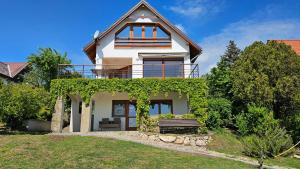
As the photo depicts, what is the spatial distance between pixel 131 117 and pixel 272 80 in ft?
34.4

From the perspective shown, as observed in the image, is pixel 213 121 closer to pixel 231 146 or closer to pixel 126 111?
pixel 231 146

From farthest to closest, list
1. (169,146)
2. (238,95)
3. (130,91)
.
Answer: (238,95) < (130,91) < (169,146)

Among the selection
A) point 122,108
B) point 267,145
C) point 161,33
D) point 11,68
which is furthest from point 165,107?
point 11,68

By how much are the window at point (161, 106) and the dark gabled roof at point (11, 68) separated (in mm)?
28986

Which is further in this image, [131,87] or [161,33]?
[161,33]

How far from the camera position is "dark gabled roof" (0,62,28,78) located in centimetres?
4334

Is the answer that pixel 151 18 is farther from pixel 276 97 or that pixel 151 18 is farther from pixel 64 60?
pixel 64 60

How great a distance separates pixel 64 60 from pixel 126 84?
16138mm

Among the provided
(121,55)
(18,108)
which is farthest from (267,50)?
(18,108)

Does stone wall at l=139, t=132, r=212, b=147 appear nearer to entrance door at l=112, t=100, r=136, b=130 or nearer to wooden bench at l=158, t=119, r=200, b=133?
wooden bench at l=158, t=119, r=200, b=133

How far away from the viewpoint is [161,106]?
895 inches

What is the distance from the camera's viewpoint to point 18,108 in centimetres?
1795

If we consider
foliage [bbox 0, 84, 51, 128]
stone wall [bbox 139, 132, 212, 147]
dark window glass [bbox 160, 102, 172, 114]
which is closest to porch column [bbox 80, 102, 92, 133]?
foliage [bbox 0, 84, 51, 128]

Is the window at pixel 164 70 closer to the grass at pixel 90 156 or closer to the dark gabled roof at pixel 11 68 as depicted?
the grass at pixel 90 156
